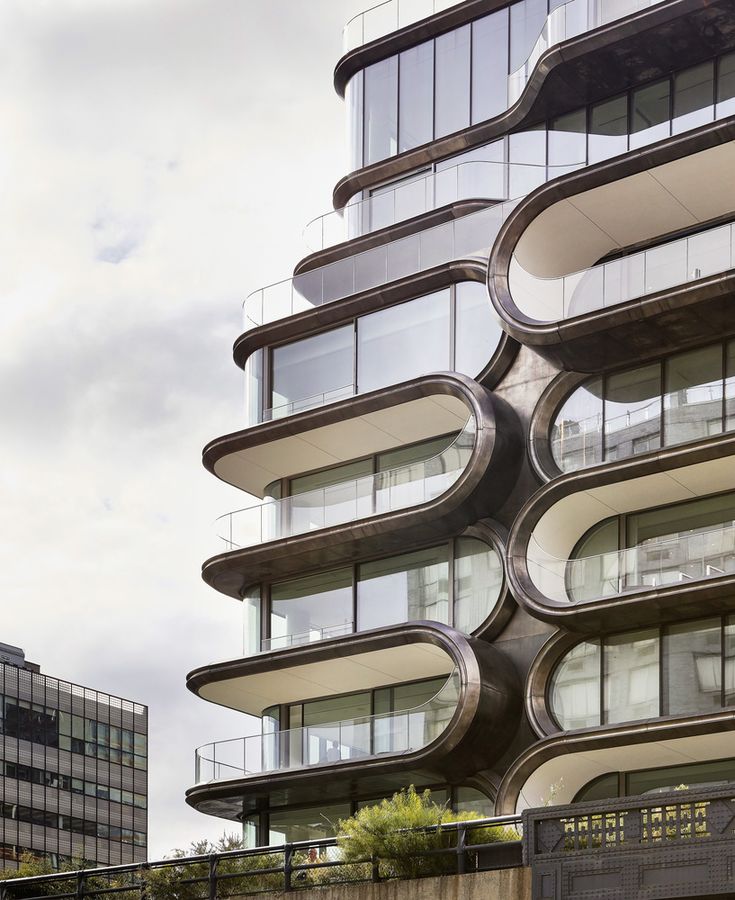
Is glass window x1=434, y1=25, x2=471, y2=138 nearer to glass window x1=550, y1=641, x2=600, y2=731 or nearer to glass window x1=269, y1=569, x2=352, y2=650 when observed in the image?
glass window x1=269, y1=569, x2=352, y2=650

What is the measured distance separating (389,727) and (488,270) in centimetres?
1058

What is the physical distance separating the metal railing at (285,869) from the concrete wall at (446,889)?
0.23m

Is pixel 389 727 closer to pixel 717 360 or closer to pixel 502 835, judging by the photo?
pixel 502 835

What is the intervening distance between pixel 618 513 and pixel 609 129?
33.0 feet

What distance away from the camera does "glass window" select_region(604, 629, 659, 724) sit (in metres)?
31.7

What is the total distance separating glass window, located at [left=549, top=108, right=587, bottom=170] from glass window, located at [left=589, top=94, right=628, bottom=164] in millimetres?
304

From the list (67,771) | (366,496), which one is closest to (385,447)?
(366,496)

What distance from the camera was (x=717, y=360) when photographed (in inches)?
1300

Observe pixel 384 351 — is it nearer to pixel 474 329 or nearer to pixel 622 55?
pixel 474 329

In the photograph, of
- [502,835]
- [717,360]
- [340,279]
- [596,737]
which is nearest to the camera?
[502,835]

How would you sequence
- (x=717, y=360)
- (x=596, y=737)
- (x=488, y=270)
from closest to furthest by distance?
(x=596, y=737), (x=717, y=360), (x=488, y=270)

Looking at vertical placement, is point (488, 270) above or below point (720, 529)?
above

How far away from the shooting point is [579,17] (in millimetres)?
38656

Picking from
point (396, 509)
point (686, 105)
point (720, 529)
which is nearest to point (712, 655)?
point (720, 529)
